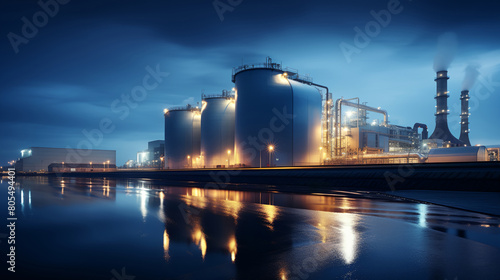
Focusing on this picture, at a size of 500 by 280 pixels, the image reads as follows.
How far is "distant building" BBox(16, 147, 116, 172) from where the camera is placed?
440ft

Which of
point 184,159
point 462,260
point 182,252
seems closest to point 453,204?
point 462,260

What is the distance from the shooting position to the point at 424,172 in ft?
86.0

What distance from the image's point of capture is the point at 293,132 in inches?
2111

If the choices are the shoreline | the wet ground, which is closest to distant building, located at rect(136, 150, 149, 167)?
the shoreline

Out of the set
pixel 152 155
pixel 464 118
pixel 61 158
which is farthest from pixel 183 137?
pixel 61 158

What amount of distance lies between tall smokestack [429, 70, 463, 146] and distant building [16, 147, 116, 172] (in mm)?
131298

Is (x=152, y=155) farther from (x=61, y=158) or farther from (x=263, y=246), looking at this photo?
(x=263, y=246)

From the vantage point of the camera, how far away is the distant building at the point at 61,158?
134m

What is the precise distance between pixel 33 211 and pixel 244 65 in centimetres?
4731

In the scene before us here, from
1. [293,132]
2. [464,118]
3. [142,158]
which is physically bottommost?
[142,158]

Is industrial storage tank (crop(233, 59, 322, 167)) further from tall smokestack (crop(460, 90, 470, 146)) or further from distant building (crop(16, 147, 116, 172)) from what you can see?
distant building (crop(16, 147, 116, 172))

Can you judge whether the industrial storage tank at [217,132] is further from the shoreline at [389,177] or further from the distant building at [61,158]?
the distant building at [61,158]

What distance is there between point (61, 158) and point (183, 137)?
89420mm

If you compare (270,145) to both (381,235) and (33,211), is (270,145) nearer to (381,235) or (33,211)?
(33,211)
